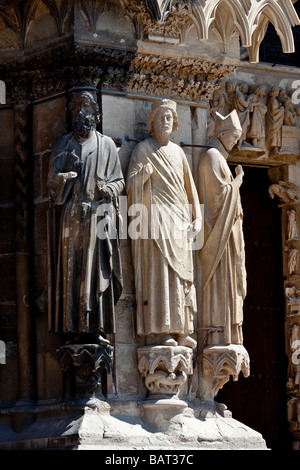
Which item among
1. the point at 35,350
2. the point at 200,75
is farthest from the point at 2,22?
the point at 35,350

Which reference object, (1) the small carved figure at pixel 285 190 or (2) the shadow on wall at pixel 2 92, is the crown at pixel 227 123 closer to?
(1) the small carved figure at pixel 285 190

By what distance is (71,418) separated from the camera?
13.5m

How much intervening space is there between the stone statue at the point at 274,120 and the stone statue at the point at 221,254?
1.26 metres

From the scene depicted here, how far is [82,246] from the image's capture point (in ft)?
44.4

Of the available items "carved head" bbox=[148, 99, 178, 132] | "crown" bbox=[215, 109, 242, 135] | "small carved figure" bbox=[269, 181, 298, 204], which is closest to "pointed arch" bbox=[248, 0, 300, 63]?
"crown" bbox=[215, 109, 242, 135]

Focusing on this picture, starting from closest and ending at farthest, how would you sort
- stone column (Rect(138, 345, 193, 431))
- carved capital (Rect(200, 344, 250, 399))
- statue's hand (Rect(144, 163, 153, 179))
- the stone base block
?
the stone base block, stone column (Rect(138, 345, 193, 431)), statue's hand (Rect(144, 163, 153, 179)), carved capital (Rect(200, 344, 250, 399))

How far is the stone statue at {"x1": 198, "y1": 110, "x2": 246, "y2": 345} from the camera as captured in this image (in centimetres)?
1430

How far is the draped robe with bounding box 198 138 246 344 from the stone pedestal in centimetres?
112

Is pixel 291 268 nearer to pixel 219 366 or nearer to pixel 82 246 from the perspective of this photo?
pixel 219 366

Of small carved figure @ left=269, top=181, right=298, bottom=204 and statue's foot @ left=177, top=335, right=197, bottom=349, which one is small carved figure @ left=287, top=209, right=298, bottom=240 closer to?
small carved figure @ left=269, top=181, right=298, bottom=204

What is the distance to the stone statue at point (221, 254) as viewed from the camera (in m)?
14.3

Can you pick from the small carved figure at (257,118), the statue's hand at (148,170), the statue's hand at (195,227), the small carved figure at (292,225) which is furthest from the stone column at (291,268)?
the statue's hand at (148,170)

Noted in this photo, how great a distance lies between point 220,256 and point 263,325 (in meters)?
1.71

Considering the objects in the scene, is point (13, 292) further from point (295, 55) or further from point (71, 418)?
point (295, 55)
